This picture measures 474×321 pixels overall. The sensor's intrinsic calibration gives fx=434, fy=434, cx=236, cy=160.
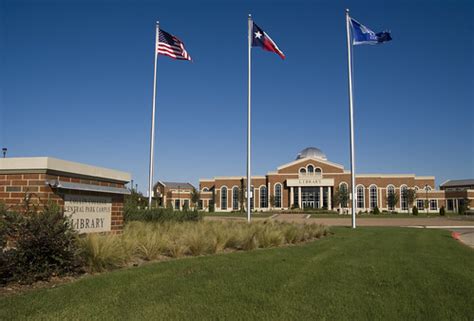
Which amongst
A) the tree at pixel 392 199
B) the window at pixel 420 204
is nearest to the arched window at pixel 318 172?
the tree at pixel 392 199

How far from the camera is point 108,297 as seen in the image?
17.8 feet

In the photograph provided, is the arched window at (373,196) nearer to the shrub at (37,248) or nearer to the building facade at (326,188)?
the building facade at (326,188)

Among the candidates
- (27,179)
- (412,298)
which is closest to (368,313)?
(412,298)

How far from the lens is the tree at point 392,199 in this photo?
255ft

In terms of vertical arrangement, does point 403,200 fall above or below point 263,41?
below

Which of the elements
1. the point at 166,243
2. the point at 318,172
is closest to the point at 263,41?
the point at 166,243

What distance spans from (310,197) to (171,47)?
61.7 meters

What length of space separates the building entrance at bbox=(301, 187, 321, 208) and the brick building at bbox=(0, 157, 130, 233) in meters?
71.5

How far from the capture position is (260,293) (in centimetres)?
590

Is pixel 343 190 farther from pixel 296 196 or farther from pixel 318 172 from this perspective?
pixel 296 196

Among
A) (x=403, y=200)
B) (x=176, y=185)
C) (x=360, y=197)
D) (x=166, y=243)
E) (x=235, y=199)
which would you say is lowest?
(x=166, y=243)

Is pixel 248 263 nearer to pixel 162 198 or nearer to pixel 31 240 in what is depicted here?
pixel 31 240

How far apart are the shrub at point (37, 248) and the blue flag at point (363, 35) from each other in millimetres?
20084

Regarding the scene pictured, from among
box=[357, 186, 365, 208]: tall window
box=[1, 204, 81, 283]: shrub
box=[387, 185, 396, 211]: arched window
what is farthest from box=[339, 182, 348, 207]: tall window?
box=[1, 204, 81, 283]: shrub
